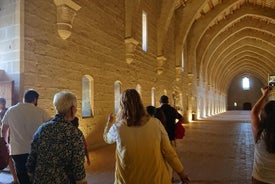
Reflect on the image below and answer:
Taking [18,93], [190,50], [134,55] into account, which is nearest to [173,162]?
[18,93]

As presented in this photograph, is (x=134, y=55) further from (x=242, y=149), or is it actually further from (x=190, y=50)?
(x=190, y=50)

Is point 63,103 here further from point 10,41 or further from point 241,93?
point 241,93

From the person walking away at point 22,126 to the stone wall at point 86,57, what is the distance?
2.01 m

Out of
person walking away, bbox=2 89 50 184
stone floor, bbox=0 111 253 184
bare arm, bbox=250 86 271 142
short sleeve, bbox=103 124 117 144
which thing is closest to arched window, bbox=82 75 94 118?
stone floor, bbox=0 111 253 184

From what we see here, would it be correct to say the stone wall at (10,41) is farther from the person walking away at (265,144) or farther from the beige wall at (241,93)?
the beige wall at (241,93)

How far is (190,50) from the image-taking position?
1862cm

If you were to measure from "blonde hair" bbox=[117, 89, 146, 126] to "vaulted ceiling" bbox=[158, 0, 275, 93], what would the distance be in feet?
35.4

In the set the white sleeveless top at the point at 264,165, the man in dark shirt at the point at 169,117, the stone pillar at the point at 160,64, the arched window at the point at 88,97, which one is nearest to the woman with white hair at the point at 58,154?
the white sleeveless top at the point at 264,165

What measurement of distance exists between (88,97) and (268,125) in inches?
253

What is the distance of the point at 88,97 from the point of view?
795 cm

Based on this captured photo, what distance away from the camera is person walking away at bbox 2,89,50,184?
3.19 metres

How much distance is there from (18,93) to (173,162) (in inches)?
155

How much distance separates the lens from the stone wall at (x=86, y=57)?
5441 mm

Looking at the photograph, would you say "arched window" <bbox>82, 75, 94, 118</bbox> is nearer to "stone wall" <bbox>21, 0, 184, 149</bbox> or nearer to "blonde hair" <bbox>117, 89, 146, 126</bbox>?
"stone wall" <bbox>21, 0, 184, 149</bbox>
